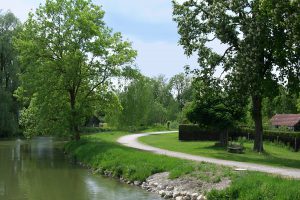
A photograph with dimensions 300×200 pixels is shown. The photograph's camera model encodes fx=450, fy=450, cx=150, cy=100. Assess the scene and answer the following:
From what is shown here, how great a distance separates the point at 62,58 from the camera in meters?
40.2

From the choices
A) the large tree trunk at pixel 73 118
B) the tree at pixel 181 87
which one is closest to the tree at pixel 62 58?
the large tree trunk at pixel 73 118

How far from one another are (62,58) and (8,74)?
2397 centimetres

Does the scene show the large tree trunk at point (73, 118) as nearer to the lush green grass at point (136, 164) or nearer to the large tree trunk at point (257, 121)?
the lush green grass at point (136, 164)

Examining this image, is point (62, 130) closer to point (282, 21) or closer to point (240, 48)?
point (240, 48)

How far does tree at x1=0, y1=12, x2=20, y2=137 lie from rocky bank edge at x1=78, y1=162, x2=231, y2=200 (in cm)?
4024

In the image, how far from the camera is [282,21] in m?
23.3

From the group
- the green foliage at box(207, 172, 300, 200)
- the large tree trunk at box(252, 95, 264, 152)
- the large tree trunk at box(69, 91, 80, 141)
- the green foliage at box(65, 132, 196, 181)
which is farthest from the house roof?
the green foliage at box(207, 172, 300, 200)

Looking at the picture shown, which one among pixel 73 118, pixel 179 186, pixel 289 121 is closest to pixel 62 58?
pixel 73 118

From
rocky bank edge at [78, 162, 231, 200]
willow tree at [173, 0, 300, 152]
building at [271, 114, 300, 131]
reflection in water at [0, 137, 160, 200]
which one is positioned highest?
willow tree at [173, 0, 300, 152]

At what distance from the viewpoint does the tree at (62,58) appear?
39.7 m

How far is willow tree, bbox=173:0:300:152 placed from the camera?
23578 millimetres

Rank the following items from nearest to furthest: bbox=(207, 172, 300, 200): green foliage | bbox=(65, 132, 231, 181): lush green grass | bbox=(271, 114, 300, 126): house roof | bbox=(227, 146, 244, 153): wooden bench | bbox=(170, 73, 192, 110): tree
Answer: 1. bbox=(207, 172, 300, 200): green foliage
2. bbox=(65, 132, 231, 181): lush green grass
3. bbox=(227, 146, 244, 153): wooden bench
4. bbox=(271, 114, 300, 126): house roof
5. bbox=(170, 73, 192, 110): tree

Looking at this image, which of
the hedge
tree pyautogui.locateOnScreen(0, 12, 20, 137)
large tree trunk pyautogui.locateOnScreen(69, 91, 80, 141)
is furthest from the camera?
tree pyautogui.locateOnScreen(0, 12, 20, 137)

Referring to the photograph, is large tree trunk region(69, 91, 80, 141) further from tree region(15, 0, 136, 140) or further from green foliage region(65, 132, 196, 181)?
green foliage region(65, 132, 196, 181)
